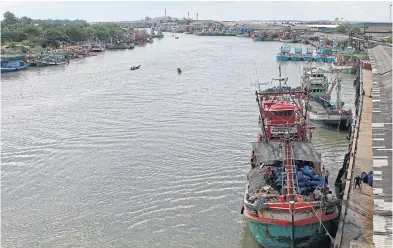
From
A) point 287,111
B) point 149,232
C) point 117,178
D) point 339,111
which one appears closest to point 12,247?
point 149,232

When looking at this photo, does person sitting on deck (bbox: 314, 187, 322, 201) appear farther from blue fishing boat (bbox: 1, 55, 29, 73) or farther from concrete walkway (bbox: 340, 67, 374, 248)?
blue fishing boat (bbox: 1, 55, 29, 73)

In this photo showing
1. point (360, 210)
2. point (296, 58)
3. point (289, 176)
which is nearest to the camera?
point (360, 210)

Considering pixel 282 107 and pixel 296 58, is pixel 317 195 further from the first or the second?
pixel 296 58

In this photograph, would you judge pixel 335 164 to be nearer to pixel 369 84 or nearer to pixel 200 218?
pixel 200 218

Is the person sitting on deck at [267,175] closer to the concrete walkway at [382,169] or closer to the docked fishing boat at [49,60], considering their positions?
the concrete walkway at [382,169]

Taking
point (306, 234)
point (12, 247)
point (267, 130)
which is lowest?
point (12, 247)

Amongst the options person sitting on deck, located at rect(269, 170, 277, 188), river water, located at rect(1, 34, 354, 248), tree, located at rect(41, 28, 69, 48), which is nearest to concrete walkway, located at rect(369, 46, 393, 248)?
person sitting on deck, located at rect(269, 170, 277, 188)

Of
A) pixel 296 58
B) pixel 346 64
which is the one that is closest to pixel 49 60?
pixel 296 58
